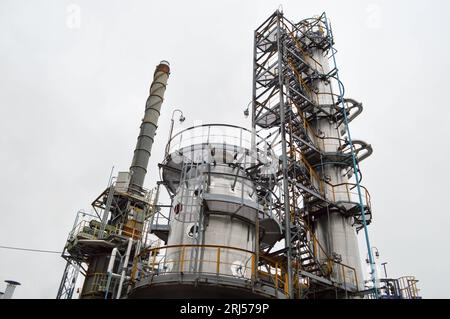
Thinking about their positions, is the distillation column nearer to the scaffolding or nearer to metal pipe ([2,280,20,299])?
the scaffolding

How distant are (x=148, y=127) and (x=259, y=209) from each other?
21.2 meters

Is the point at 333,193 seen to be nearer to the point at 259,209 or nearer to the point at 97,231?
the point at 259,209

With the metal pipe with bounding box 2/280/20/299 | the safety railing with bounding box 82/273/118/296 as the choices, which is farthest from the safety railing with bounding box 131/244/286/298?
the safety railing with bounding box 82/273/118/296

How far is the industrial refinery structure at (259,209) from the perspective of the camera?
12.8 m

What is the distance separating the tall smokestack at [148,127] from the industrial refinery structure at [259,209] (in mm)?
160

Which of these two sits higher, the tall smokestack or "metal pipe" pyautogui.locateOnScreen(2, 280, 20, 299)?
the tall smokestack

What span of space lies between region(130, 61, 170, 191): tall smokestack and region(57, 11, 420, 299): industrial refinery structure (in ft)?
0.52

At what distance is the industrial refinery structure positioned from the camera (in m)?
12.8

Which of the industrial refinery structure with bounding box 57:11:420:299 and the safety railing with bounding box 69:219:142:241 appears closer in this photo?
the industrial refinery structure with bounding box 57:11:420:299

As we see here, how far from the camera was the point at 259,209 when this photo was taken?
14.3 m

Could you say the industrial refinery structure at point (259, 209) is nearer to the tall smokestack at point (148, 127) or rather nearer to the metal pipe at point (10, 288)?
the tall smokestack at point (148, 127)

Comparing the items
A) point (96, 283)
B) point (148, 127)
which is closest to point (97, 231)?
point (96, 283)
